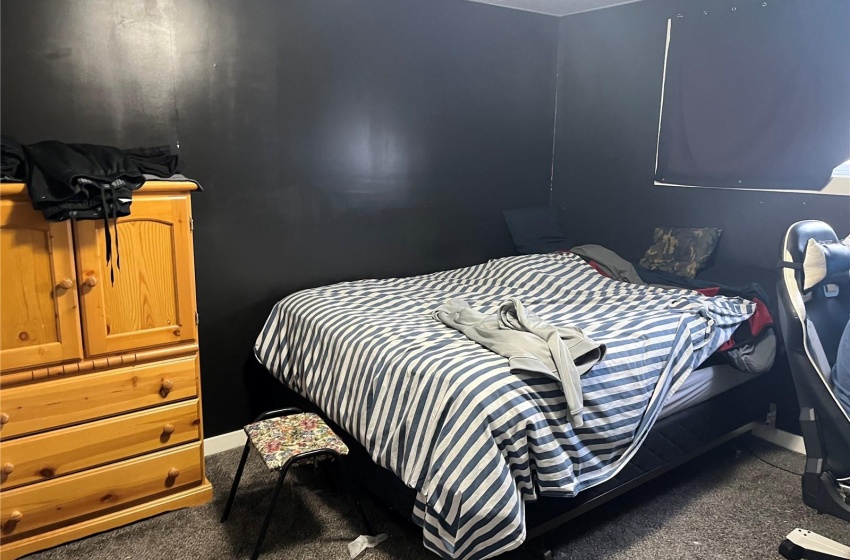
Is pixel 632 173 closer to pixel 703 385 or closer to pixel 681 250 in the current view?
pixel 681 250

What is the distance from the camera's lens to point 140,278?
2.20m

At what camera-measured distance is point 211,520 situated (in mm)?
2332

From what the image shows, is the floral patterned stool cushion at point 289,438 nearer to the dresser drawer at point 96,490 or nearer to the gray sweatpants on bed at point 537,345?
the dresser drawer at point 96,490

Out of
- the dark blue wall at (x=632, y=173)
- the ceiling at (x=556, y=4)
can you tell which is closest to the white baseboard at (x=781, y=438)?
the dark blue wall at (x=632, y=173)

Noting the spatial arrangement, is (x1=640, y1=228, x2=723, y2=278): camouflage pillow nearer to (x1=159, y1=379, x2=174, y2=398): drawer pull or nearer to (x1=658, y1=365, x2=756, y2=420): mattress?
(x1=658, y1=365, x2=756, y2=420): mattress

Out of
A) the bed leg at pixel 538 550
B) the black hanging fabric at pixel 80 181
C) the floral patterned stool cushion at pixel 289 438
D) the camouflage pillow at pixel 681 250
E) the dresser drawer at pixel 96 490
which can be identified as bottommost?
the bed leg at pixel 538 550

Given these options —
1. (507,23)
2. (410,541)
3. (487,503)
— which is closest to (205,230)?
(410,541)

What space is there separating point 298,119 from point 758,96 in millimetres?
2173

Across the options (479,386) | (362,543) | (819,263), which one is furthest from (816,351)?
(362,543)

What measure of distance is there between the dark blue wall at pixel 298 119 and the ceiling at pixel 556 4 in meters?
0.06

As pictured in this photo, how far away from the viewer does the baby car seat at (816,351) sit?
1.80 m

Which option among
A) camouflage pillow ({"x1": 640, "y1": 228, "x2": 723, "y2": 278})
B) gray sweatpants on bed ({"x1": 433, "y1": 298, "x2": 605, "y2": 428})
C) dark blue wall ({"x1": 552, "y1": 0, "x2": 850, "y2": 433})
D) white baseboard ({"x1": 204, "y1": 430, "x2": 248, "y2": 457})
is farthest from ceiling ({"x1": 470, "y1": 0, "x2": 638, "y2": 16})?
white baseboard ({"x1": 204, "y1": 430, "x2": 248, "y2": 457})

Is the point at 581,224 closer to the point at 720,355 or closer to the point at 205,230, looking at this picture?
the point at 720,355

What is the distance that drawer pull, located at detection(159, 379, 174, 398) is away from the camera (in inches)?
90.6
